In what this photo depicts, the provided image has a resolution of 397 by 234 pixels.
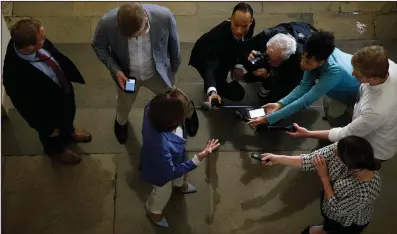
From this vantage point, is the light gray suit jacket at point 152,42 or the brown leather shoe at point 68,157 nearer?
the light gray suit jacket at point 152,42

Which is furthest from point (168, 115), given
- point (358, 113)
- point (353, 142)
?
point (358, 113)

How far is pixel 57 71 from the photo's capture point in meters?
3.46

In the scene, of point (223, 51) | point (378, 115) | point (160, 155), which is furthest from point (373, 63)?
point (160, 155)

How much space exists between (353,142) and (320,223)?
133 centimetres

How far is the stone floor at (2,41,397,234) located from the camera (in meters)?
4.01

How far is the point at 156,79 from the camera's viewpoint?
12.7 ft

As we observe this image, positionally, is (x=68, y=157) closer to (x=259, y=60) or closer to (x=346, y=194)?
(x=259, y=60)

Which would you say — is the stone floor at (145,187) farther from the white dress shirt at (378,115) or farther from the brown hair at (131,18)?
the brown hair at (131,18)

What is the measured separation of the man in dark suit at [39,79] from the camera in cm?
312

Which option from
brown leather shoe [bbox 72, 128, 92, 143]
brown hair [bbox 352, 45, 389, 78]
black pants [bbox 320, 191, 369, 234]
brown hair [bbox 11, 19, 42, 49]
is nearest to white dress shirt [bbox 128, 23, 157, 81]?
brown hair [bbox 11, 19, 42, 49]

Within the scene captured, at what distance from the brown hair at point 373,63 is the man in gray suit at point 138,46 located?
1330mm

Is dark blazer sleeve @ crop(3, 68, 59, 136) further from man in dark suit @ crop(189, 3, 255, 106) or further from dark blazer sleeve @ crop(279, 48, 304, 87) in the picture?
dark blazer sleeve @ crop(279, 48, 304, 87)

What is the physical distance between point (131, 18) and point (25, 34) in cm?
67

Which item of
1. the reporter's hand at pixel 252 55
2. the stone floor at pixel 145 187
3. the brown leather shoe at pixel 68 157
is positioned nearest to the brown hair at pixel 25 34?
the brown leather shoe at pixel 68 157
